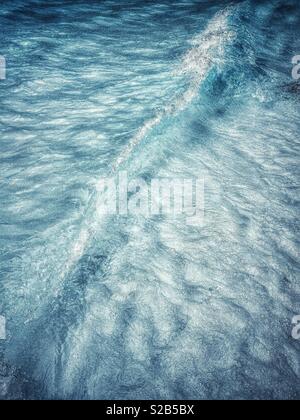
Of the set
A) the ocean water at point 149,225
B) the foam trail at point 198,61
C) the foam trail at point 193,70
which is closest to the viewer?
the ocean water at point 149,225

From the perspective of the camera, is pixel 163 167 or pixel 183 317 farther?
pixel 163 167

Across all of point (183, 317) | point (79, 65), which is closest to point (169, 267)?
point (183, 317)

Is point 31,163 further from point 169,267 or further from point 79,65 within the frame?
point 79,65

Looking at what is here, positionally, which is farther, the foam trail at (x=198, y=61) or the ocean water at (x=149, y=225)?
the foam trail at (x=198, y=61)

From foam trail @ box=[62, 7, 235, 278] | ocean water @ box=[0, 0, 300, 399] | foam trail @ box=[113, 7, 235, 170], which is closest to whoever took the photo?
ocean water @ box=[0, 0, 300, 399]

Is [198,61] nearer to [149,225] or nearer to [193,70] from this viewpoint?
[193,70]

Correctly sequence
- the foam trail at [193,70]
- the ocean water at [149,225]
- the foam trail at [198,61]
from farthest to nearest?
the foam trail at [198,61] < the foam trail at [193,70] < the ocean water at [149,225]
